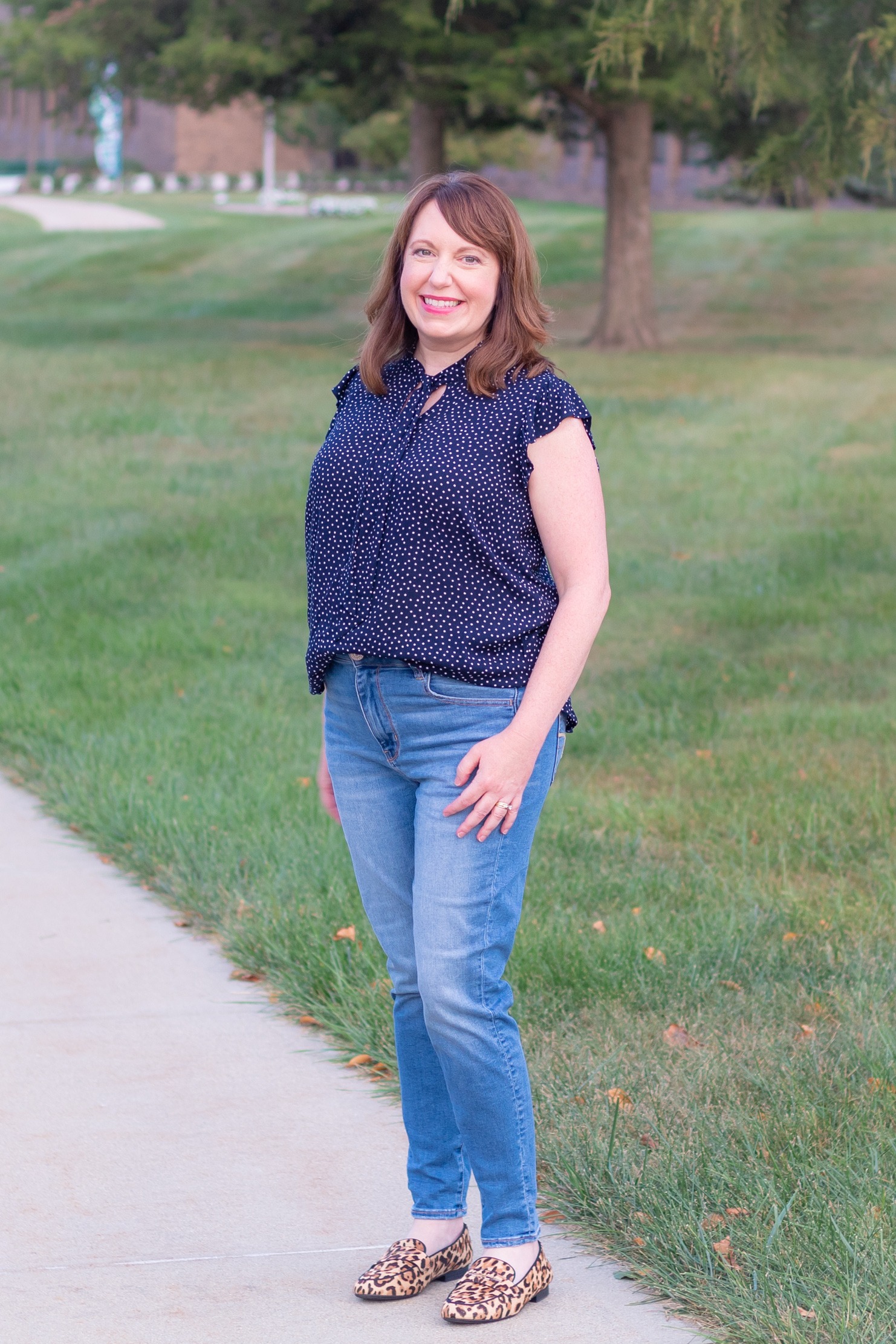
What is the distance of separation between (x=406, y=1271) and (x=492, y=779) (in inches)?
41.5

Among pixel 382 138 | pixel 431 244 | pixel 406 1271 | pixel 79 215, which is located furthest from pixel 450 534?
pixel 79 215

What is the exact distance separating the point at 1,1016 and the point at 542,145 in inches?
2387

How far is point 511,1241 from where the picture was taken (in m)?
3.17

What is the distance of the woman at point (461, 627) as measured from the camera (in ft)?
9.73

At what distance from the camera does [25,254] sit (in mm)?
40625

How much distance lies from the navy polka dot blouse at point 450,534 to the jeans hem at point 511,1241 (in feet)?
3.41

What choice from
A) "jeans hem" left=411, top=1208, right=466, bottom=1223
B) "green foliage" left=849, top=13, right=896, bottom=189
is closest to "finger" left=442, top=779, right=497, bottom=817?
"jeans hem" left=411, top=1208, right=466, bottom=1223

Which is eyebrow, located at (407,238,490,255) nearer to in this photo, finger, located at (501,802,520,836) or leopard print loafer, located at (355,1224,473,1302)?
finger, located at (501,802,520,836)

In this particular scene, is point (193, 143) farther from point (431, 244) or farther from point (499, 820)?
point (499, 820)

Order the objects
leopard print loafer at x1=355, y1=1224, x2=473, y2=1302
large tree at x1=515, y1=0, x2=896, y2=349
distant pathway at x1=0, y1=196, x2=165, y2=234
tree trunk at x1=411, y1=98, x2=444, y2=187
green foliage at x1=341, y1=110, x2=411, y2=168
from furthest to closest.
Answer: green foliage at x1=341, y1=110, x2=411, y2=168
distant pathway at x1=0, y1=196, x2=165, y2=234
tree trunk at x1=411, y1=98, x2=444, y2=187
large tree at x1=515, y1=0, x2=896, y2=349
leopard print loafer at x1=355, y1=1224, x2=473, y2=1302

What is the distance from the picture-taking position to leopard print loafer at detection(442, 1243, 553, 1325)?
3.15 meters

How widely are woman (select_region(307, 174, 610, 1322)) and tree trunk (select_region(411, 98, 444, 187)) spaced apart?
77.6 ft

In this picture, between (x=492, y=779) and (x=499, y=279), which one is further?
(x=499, y=279)

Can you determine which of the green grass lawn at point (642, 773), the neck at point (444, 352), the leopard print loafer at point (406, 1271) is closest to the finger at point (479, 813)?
the neck at point (444, 352)
